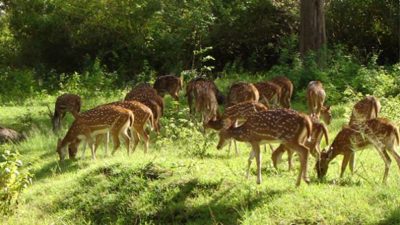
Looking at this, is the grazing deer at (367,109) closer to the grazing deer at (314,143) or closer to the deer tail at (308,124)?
the grazing deer at (314,143)

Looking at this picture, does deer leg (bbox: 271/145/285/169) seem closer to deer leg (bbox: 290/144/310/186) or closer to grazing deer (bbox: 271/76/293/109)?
deer leg (bbox: 290/144/310/186)

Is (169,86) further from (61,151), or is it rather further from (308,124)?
(308,124)

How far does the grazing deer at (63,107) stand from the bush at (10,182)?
20.6ft

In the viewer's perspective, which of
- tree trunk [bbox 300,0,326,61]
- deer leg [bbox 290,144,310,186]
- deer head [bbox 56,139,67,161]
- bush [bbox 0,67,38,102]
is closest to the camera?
deer leg [bbox 290,144,310,186]

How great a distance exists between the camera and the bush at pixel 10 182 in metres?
9.78

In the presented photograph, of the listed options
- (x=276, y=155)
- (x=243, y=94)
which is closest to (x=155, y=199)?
(x=276, y=155)

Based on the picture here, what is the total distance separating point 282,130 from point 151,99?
5.80 m

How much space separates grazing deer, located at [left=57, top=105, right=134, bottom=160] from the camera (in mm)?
12164

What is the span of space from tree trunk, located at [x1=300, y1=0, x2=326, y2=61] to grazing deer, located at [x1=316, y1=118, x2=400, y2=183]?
1140cm

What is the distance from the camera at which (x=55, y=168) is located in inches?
475

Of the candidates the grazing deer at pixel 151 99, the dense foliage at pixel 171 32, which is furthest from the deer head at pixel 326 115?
the dense foliage at pixel 171 32

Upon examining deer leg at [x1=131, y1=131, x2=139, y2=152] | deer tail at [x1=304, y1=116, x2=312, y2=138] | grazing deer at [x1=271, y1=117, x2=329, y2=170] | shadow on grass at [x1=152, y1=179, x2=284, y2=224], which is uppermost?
deer tail at [x1=304, y1=116, x2=312, y2=138]

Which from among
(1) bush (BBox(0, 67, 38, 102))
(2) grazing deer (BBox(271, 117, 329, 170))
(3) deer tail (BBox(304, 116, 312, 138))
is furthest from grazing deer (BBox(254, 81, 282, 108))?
(1) bush (BBox(0, 67, 38, 102))

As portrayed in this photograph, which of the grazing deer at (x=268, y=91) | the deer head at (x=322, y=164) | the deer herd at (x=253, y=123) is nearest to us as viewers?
the deer herd at (x=253, y=123)
